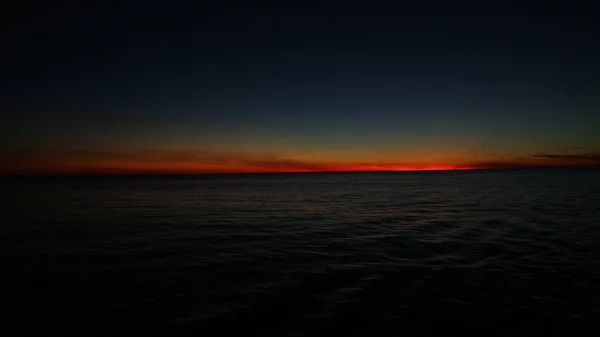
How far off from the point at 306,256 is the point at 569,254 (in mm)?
12206

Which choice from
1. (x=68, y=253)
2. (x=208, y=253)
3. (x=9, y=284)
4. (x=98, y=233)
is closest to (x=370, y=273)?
(x=208, y=253)

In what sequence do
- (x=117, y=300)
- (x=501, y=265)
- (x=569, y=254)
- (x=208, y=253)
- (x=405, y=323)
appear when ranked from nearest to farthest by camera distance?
1. (x=405, y=323)
2. (x=117, y=300)
3. (x=501, y=265)
4. (x=569, y=254)
5. (x=208, y=253)

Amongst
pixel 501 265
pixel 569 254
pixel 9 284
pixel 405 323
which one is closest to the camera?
pixel 405 323

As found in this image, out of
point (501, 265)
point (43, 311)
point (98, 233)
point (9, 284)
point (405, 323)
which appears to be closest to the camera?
point (405, 323)

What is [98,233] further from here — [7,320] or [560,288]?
[560,288]

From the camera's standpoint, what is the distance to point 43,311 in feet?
33.0

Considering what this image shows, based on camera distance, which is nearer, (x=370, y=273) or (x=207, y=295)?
(x=207, y=295)

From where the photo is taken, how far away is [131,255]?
55.5 feet

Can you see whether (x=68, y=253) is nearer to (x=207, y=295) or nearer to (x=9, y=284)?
(x=9, y=284)

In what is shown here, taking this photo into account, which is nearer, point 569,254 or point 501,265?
point 501,265

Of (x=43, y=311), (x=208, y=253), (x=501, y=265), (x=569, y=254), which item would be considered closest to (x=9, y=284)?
(x=43, y=311)

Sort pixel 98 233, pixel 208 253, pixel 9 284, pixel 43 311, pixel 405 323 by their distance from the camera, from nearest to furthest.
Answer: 1. pixel 405 323
2. pixel 43 311
3. pixel 9 284
4. pixel 208 253
5. pixel 98 233

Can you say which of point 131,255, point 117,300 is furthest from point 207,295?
point 131,255

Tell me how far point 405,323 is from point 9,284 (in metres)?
13.9
